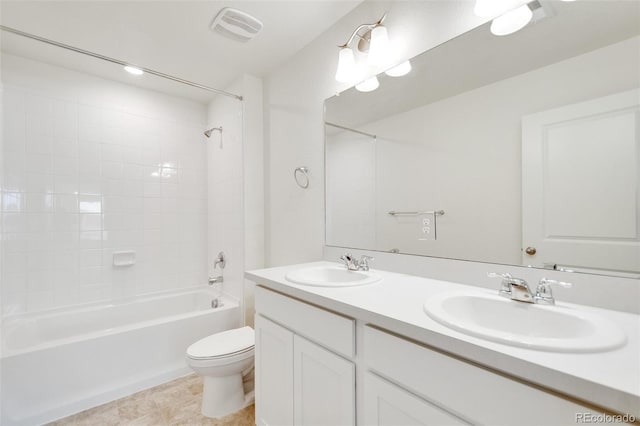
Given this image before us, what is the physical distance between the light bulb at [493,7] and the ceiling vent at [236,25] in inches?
47.9

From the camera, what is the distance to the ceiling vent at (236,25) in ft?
5.35

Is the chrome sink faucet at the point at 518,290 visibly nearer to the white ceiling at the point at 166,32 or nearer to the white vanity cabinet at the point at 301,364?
the white vanity cabinet at the point at 301,364

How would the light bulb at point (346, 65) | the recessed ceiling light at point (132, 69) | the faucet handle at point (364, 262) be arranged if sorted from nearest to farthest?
the faucet handle at point (364, 262) → the light bulb at point (346, 65) → the recessed ceiling light at point (132, 69)

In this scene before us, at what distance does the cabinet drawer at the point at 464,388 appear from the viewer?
1.83 feet

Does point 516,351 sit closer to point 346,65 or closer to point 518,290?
point 518,290

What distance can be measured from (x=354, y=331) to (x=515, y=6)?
4.46 feet

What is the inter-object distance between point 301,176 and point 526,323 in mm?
1540

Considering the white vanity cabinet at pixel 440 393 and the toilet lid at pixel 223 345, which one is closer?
the white vanity cabinet at pixel 440 393

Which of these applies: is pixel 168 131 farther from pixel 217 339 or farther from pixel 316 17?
pixel 217 339

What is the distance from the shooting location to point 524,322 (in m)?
0.89
